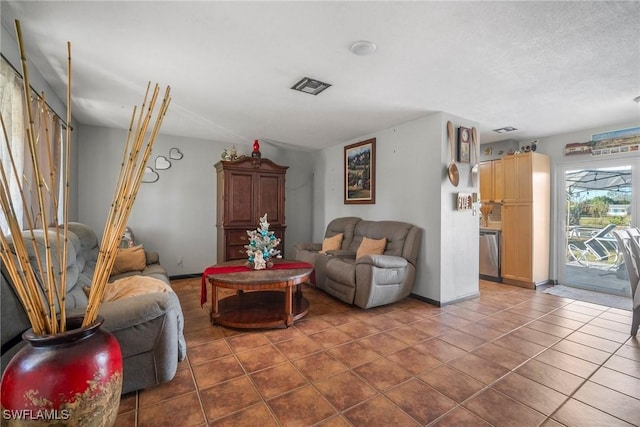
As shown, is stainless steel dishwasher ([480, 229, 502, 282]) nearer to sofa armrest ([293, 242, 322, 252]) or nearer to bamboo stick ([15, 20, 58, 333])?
sofa armrest ([293, 242, 322, 252])

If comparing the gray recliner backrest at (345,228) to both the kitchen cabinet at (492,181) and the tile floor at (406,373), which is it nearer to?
the tile floor at (406,373)

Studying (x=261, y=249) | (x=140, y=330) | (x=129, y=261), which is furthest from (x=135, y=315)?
(x=129, y=261)

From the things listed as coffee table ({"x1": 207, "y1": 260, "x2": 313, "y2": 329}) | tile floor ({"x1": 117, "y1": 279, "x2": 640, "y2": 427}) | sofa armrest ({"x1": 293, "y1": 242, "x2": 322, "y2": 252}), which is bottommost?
tile floor ({"x1": 117, "y1": 279, "x2": 640, "y2": 427})

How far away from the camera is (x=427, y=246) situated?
11.8ft

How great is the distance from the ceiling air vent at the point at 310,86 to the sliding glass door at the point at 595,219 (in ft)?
13.4

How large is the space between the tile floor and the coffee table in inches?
3.8

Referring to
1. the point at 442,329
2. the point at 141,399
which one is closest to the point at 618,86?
the point at 442,329

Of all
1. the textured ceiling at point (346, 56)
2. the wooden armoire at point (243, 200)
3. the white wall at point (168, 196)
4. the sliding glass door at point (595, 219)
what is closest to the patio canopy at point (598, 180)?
the sliding glass door at point (595, 219)

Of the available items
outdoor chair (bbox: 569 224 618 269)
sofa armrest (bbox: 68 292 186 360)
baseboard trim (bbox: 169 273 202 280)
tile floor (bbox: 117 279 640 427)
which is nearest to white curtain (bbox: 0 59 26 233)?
sofa armrest (bbox: 68 292 186 360)

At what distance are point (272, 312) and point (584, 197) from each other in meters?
4.75

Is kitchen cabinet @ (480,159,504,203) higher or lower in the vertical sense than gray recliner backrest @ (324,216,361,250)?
higher

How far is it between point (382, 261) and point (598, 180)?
354 cm

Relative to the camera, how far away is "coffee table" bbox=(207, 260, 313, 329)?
2643mm

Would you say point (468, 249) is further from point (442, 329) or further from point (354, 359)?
point (354, 359)
